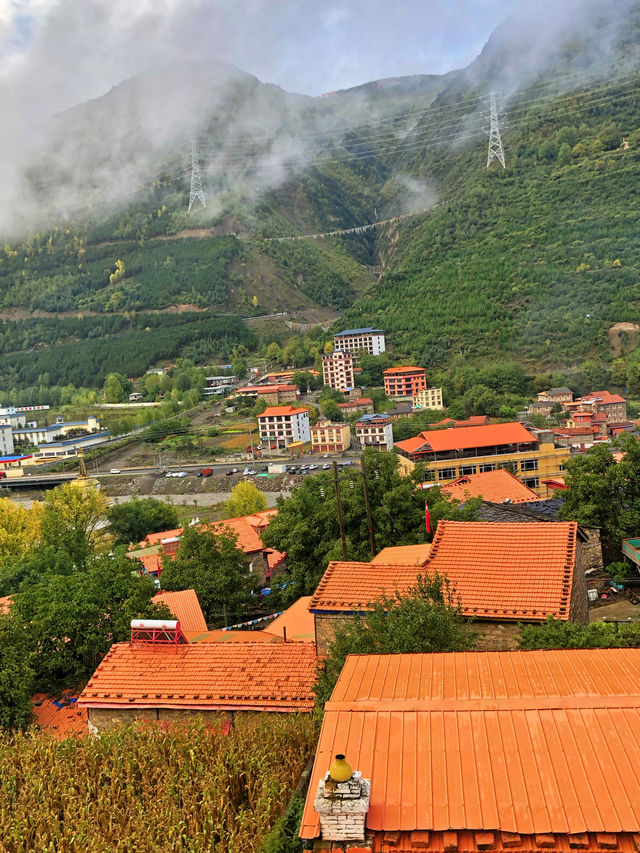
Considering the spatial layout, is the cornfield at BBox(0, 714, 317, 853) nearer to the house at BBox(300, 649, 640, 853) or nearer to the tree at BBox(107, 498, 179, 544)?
the house at BBox(300, 649, 640, 853)

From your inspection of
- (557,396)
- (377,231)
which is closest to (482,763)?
(557,396)

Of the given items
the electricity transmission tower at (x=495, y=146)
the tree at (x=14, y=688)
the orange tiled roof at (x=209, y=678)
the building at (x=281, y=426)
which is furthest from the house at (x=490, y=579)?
the electricity transmission tower at (x=495, y=146)

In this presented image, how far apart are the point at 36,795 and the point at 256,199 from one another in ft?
551

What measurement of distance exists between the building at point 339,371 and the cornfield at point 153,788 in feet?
244

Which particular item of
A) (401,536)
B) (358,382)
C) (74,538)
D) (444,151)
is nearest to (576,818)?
(401,536)

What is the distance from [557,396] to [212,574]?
5355 centimetres

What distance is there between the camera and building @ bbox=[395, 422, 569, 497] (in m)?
36.4

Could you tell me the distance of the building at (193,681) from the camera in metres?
8.41

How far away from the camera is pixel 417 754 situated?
5.09 m

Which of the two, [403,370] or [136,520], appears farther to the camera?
[403,370]

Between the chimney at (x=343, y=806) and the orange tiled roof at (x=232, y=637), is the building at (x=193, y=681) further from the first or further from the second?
the chimney at (x=343, y=806)

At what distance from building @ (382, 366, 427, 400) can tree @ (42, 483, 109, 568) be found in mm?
43240

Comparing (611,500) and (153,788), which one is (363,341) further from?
(153,788)

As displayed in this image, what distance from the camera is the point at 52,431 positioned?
3359 inches
